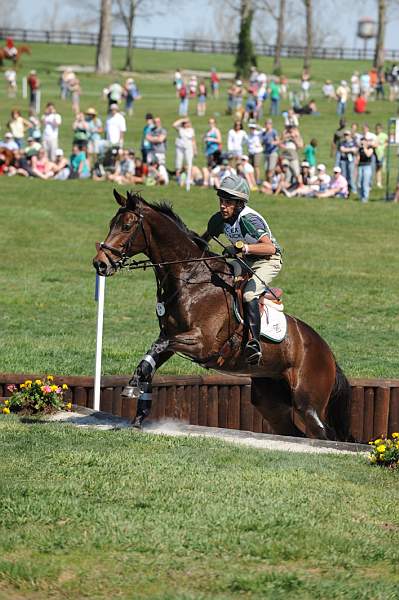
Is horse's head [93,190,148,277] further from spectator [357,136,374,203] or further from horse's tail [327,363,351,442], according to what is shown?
spectator [357,136,374,203]

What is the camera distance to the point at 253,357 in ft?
37.6

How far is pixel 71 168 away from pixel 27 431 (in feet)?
81.6

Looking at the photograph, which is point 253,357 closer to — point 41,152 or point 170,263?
point 170,263

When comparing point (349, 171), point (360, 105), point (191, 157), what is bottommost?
point (349, 171)

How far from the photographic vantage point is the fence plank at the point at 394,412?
1405 centimetres

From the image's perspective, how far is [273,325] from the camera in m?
11.6

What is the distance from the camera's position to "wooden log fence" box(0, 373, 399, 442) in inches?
524

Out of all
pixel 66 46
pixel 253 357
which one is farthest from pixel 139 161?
pixel 66 46

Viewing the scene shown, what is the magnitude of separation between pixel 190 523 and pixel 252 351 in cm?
375

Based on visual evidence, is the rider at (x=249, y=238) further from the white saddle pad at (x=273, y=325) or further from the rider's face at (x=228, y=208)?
the white saddle pad at (x=273, y=325)

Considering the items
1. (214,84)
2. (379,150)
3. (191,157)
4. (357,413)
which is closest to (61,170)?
(191,157)

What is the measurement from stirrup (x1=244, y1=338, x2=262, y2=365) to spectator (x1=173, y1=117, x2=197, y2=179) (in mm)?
21976

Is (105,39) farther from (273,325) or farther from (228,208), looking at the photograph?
(228,208)

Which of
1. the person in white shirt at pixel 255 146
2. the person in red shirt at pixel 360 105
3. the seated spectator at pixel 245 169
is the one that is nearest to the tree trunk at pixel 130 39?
the person in red shirt at pixel 360 105
